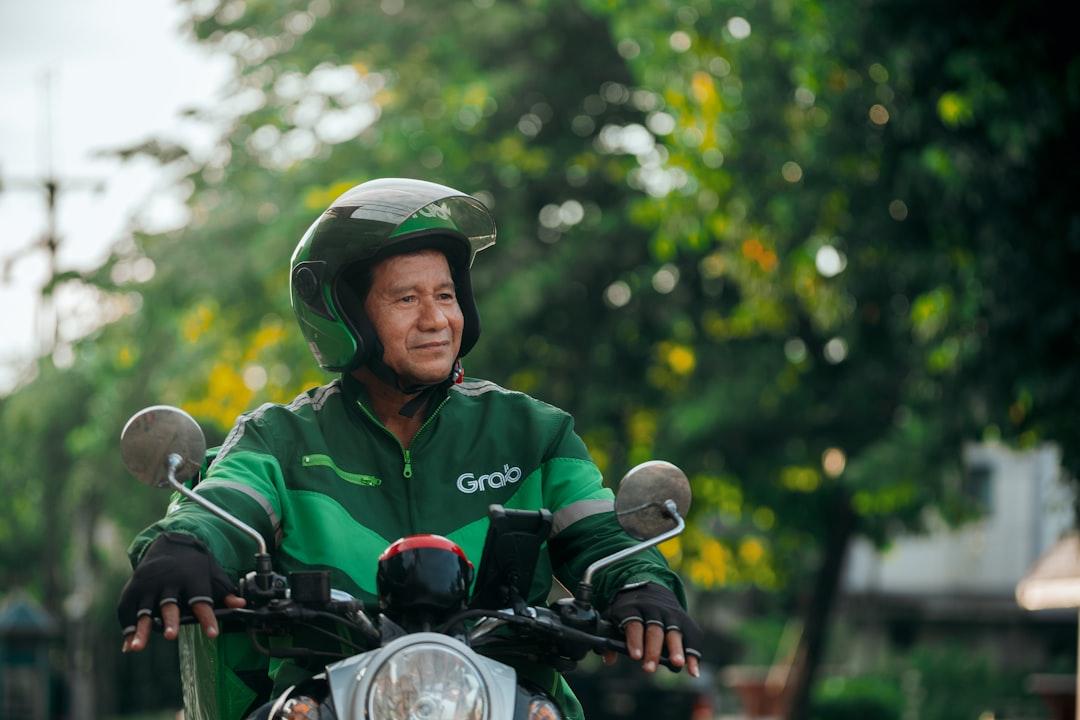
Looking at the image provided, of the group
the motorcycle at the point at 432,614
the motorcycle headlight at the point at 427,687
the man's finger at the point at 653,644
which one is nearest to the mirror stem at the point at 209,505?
the motorcycle at the point at 432,614

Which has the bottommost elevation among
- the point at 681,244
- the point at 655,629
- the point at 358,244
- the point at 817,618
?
the point at 655,629

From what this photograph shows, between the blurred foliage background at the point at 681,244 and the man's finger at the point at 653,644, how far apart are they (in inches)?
373

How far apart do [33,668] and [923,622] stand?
84.0ft

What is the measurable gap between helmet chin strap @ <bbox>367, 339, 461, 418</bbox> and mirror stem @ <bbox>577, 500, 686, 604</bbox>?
716 millimetres

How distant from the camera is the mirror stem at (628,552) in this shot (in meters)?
2.95

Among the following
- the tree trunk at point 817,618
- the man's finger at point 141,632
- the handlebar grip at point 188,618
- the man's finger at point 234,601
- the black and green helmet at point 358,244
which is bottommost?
the man's finger at point 141,632

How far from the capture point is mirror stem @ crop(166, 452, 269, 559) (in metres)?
2.88

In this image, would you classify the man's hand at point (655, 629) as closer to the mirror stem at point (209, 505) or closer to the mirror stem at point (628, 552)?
the mirror stem at point (628, 552)

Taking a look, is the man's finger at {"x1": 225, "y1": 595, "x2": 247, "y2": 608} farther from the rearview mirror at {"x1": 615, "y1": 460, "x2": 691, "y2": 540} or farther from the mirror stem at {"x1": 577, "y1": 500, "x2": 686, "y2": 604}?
the rearview mirror at {"x1": 615, "y1": 460, "x2": 691, "y2": 540}

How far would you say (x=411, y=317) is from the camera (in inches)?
140

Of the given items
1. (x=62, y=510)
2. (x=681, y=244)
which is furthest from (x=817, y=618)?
(x=62, y=510)

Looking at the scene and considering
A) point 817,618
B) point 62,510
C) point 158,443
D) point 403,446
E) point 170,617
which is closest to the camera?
point 170,617

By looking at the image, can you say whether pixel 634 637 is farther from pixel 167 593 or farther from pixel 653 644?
pixel 167 593

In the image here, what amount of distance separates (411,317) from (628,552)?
0.85 m
